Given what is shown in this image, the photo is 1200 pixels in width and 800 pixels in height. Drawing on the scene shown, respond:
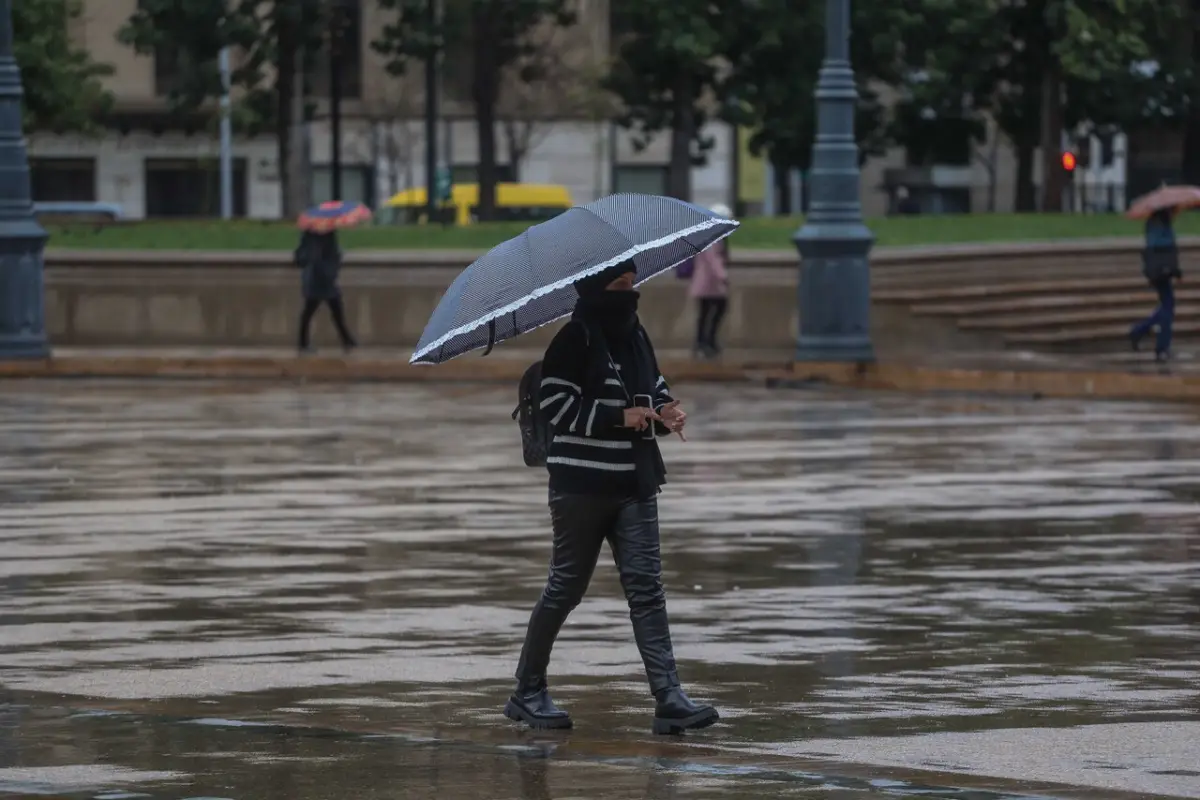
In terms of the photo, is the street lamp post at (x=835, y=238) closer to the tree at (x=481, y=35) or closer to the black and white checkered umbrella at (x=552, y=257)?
the tree at (x=481, y=35)

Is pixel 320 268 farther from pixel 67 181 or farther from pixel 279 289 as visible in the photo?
pixel 67 181

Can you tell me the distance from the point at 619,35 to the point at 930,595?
61.2 metres

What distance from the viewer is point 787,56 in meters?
48.3

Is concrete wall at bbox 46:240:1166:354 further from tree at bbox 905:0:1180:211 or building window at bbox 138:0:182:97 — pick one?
building window at bbox 138:0:182:97

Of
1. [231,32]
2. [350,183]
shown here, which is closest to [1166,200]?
[231,32]

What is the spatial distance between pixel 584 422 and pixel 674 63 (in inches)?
1535

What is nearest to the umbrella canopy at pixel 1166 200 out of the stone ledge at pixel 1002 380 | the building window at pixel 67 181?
the stone ledge at pixel 1002 380

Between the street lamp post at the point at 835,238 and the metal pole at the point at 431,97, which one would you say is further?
the metal pole at the point at 431,97

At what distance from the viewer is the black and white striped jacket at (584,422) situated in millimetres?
9406

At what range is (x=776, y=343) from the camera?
114 feet

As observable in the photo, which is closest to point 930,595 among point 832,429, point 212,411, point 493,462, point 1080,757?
point 1080,757

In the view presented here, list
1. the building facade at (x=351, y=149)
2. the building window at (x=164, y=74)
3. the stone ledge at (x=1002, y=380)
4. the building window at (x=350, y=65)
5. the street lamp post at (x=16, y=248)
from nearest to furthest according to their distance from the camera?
the stone ledge at (x=1002, y=380) < the street lamp post at (x=16, y=248) < the building facade at (x=351, y=149) < the building window at (x=350, y=65) < the building window at (x=164, y=74)

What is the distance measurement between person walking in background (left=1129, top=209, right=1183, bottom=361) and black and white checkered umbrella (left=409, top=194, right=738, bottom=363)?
21881 millimetres

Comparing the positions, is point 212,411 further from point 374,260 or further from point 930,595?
point 930,595
